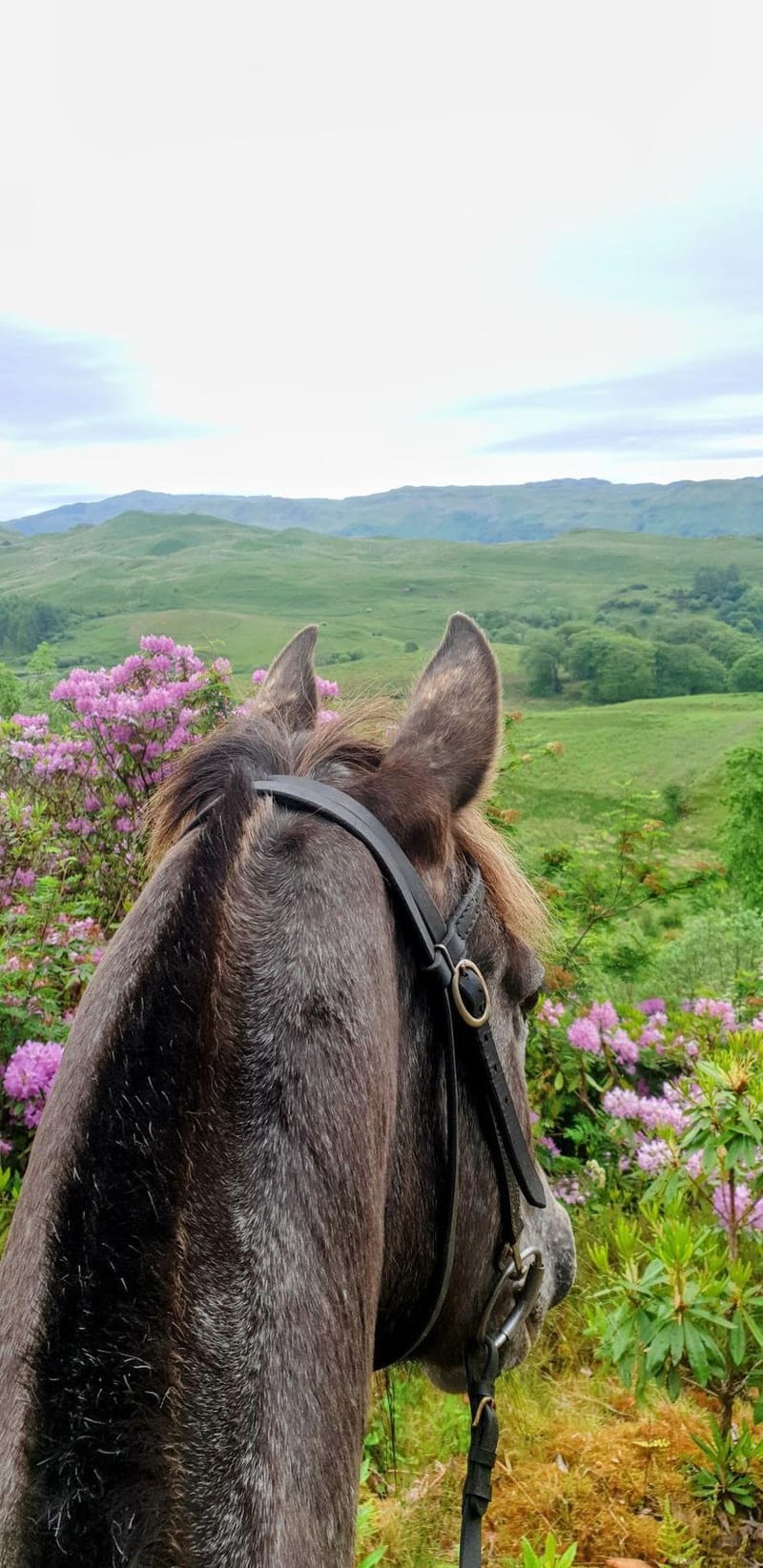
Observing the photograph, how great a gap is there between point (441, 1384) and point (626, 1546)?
5.39 ft

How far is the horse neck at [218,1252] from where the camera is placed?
1049mm

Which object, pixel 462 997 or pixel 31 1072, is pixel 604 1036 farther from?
pixel 462 997

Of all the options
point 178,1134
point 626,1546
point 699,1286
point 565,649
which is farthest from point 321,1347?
point 565,649

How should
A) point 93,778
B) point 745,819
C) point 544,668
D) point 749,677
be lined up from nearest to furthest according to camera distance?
point 93,778 → point 745,819 → point 749,677 → point 544,668

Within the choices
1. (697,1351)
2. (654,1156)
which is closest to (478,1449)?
(697,1351)

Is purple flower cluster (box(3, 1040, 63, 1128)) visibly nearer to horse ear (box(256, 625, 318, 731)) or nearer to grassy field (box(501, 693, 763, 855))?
horse ear (box(256, 625, 318, 731))

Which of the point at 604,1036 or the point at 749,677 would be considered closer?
the point at 604,1036

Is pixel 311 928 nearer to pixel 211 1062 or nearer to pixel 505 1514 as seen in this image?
pixel 211 1062

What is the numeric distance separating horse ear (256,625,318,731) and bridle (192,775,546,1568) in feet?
1.37

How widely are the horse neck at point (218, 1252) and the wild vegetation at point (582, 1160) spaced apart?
132 centimetres

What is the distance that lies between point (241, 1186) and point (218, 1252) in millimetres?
80

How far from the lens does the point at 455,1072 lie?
1591mm

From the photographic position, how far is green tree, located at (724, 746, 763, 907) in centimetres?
3844

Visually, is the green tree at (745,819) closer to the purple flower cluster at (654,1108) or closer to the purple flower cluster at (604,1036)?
the purple flower cluster at (604,1036)
